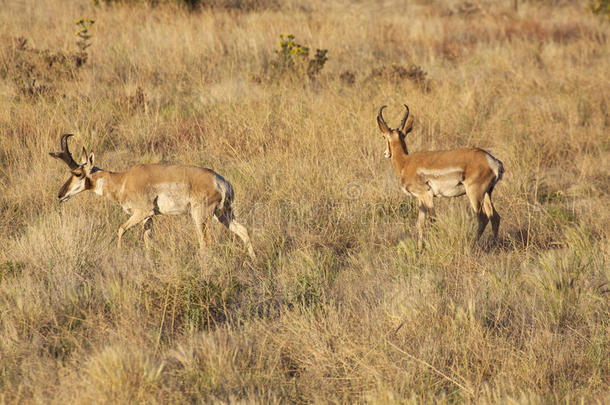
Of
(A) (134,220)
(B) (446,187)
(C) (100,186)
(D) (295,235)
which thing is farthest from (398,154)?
(C) (100,186)

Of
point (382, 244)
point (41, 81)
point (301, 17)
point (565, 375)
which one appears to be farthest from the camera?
point (301, 17)

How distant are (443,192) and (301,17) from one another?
11.9 metres

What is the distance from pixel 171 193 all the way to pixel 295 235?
139cm

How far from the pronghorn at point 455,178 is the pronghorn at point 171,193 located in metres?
2.12

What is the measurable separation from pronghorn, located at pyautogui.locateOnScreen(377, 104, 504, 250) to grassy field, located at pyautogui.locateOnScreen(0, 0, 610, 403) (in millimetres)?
273

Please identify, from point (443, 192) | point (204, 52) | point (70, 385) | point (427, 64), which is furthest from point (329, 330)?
point (427, 64)

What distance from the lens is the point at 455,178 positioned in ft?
23.1

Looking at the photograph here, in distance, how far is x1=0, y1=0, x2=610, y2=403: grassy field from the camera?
439 centimetres

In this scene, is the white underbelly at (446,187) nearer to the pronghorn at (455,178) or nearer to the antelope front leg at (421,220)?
the pronghorn at (455,178)

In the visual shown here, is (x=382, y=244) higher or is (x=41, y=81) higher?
(x=41, y=81)

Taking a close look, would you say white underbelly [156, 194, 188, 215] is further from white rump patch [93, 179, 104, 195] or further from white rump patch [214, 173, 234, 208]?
white rump patch [93, 179, 104, 195]

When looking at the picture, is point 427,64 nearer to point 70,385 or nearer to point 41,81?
point 41,81

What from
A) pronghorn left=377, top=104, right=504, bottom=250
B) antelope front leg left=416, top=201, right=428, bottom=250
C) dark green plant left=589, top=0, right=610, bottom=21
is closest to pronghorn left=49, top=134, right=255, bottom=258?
antelope front leg left=416, top=201, right=428, bottom=250

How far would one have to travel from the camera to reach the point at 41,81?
11.3m
